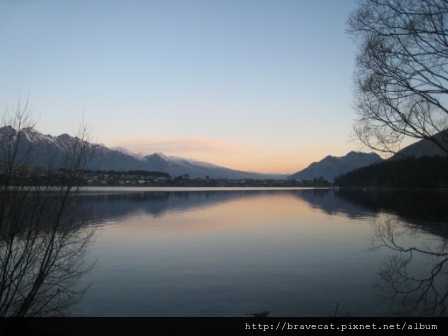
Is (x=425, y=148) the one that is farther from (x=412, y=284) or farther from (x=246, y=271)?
(x=246, y=271)

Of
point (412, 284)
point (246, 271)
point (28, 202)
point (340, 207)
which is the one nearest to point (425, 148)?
point (412, 284)

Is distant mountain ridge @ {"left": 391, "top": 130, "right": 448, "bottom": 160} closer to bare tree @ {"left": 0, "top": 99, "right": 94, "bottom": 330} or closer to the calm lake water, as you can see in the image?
the calm lake water

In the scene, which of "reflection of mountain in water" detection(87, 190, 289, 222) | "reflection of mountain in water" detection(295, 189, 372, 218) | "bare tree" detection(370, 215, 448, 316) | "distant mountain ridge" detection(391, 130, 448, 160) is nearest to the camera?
"distant mountain ridge" detection(391, 130, 448, 160)

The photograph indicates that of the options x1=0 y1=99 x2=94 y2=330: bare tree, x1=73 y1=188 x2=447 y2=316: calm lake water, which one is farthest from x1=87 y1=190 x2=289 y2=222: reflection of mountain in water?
x1=0 y1=99 x2=94 y2=330: bare tree

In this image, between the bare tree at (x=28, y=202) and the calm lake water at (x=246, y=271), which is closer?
the bare tree at (x=28, y=202)

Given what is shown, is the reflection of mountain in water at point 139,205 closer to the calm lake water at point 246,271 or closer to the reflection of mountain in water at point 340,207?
the calm lake water at point 246,271

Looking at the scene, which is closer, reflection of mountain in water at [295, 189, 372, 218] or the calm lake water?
the calm lake water

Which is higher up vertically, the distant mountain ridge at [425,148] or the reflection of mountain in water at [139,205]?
the distant mountain ridge at [425,148]

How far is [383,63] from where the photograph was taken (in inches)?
412

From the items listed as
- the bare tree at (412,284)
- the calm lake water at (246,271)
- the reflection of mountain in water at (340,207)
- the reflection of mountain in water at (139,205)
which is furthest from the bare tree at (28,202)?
the reflection of mountain in water at (340,207)

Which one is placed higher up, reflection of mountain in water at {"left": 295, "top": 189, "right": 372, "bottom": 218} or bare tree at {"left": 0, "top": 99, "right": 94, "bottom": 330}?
bare tree at {"left": 0, "top": 99, "right": 94, "bottom": 330}

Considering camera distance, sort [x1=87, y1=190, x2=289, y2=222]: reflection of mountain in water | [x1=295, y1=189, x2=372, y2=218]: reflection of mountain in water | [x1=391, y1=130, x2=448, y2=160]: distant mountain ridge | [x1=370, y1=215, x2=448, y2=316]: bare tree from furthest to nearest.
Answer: [x1=295, y1=189, x2=372, y2=218]: reflection of mountain in water, [x1=87, y1=190, x2=289, y2=222]: reflection of mountain in water, [x1=370, y1=215, x2=448, y2=316]: bare tree, [x1=391, y1=130, x2=448, y2=160]: distant mountain ridge

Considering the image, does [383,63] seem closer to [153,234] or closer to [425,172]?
[425,172]

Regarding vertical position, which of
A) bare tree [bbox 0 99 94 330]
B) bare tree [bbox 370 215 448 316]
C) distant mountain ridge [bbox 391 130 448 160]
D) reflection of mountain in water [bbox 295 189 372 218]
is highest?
distant mountain ridge [bbox 391 130 448 160]
